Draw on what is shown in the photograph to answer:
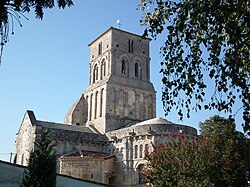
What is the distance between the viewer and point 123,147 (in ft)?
116

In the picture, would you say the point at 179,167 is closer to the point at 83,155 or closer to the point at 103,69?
the point at 83,155

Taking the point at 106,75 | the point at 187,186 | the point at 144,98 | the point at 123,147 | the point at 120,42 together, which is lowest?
the point at 187,186

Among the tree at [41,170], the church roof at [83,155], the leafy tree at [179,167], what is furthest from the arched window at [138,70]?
the tree at [41,170]

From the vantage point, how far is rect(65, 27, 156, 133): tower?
4225cm

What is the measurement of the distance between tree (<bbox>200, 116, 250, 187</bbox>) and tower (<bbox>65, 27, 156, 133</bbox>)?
1561cm

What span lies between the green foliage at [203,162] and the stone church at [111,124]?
24.4 feet

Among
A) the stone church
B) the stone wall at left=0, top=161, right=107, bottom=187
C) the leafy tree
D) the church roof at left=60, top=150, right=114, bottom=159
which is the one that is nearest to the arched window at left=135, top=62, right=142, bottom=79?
the stone church

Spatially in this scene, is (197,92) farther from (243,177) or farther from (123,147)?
(123,147)

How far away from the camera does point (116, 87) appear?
141 feet

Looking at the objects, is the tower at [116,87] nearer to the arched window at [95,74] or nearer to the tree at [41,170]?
the arched window at [95,74]

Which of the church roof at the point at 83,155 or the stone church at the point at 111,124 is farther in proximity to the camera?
the stone church at the point at 111,124

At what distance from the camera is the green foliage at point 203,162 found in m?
21.4

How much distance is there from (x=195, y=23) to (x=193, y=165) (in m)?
15.5

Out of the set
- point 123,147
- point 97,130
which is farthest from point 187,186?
point 97,130
